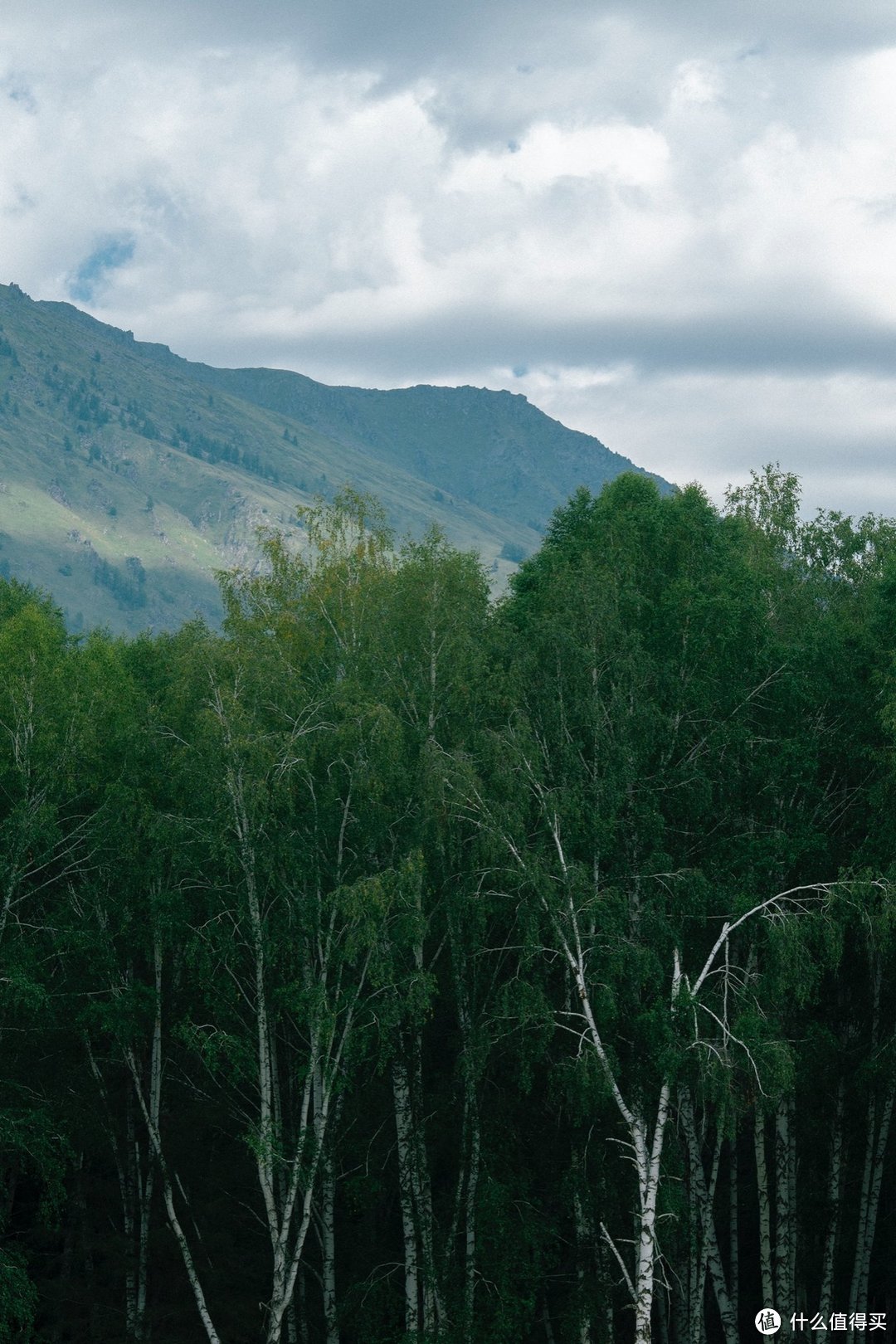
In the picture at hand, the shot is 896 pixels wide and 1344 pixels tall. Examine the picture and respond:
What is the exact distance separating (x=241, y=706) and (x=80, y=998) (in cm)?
968

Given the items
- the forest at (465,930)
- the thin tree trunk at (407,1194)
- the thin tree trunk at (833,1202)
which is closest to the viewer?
the forest at (465,930)


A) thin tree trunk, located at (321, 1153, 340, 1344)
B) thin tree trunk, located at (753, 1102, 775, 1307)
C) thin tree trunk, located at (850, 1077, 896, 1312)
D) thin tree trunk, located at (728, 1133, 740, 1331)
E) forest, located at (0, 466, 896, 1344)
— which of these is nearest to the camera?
forest, located at (0, 466, 896, 1344)

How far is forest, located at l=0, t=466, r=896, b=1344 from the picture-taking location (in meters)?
28.3

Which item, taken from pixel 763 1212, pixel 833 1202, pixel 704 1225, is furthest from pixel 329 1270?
pixel 833 1202

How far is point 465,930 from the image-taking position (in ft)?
105

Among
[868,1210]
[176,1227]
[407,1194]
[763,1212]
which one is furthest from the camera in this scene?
[868,1210]

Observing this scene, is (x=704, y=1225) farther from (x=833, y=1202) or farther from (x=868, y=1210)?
(x=868, y=1210)

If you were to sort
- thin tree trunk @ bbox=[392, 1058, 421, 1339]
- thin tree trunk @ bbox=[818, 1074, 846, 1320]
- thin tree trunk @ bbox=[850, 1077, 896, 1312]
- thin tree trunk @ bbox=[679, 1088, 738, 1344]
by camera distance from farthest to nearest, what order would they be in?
1. thin tree trunk @ bbox=[850, 1077, 896, 1312]
2. thin tree trunk @ bbox=[818, 1074, 846, 1320]
3. thin tree trunk @ bbox=[679, 1088, 738, 1344]
4. thin tree trunk @ bbox=[392, 1058, 421, 1339]

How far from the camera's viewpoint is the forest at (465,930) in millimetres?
28312

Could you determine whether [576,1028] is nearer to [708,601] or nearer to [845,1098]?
[845,1098]

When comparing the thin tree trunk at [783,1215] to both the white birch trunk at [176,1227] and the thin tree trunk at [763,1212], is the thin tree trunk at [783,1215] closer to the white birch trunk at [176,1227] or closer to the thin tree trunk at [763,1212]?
the thin tree trunk at [763,1212]

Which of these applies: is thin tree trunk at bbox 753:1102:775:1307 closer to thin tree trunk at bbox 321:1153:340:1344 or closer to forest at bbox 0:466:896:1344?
Result: forest at bbox 0:466:896:1344

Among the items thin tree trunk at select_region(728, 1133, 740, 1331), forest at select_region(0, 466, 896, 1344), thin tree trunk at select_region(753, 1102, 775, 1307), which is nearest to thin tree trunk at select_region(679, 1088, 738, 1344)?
forest at select_region(0, 466, 896, 1344)

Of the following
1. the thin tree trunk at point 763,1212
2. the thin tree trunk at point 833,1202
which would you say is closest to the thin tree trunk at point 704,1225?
Result: the thin tree trunk at point 763,1212
